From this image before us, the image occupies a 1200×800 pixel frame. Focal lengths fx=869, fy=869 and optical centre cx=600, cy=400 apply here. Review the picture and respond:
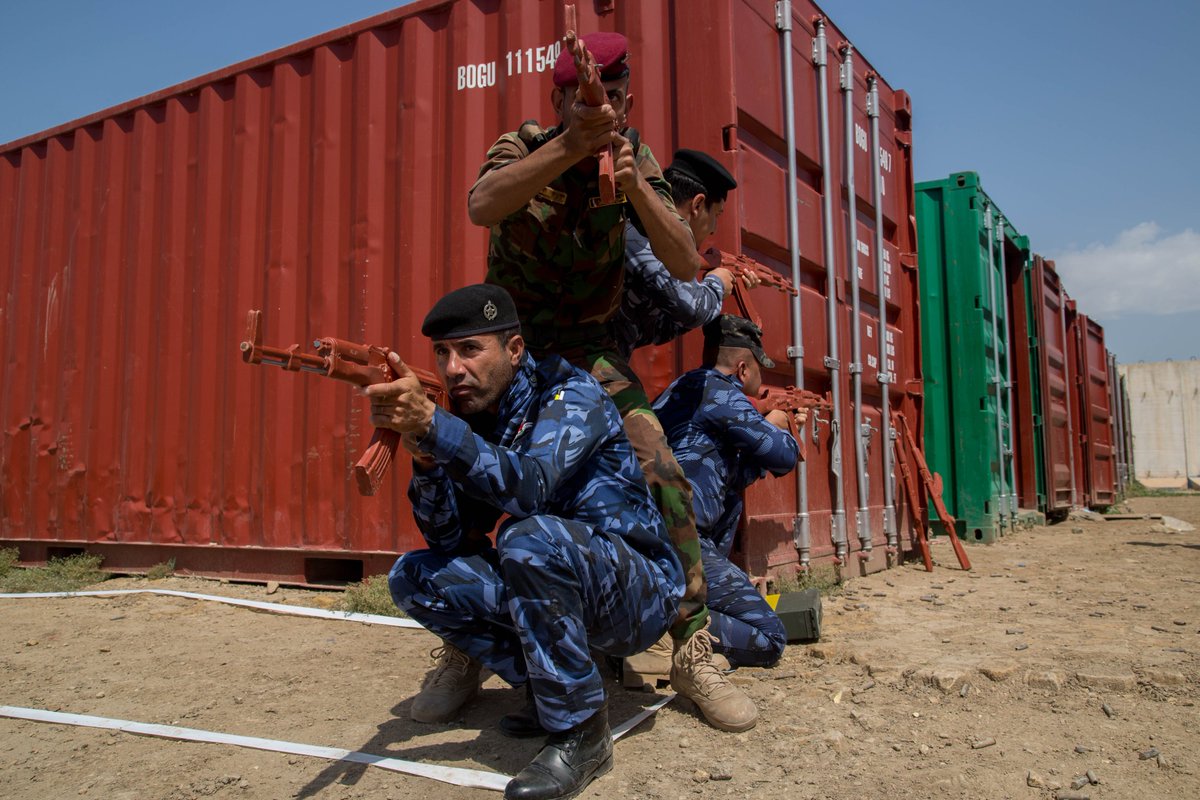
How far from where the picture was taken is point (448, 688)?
2.30 metres

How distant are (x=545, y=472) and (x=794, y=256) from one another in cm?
247

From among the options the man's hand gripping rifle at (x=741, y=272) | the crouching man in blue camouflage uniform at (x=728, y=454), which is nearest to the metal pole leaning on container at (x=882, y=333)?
the man's hand gripping rifle at (x=741, y=272)

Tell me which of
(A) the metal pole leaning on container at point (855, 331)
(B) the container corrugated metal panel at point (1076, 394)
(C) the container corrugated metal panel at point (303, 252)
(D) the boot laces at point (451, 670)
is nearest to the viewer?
(D) the boot laces at point (451, 670)

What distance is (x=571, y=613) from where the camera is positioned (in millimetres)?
1785

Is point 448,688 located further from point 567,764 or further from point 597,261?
point 597,261

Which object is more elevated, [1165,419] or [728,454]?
[1165,419]

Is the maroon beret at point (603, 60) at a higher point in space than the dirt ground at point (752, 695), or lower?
higher

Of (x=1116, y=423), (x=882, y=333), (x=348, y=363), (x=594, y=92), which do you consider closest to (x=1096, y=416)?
(x=1116, y=423)

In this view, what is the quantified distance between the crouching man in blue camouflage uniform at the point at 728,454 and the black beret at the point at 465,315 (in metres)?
1.19

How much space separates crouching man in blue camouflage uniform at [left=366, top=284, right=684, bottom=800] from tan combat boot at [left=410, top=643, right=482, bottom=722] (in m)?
0.23

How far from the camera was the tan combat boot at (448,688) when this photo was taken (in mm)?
2264

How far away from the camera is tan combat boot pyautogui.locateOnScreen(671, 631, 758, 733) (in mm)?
2199

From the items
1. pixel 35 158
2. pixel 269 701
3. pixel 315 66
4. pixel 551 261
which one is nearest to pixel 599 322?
pixel 551 261

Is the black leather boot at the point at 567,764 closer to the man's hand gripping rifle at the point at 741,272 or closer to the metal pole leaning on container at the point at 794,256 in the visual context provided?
the man's hand gripping rifle at the point at 741,272
